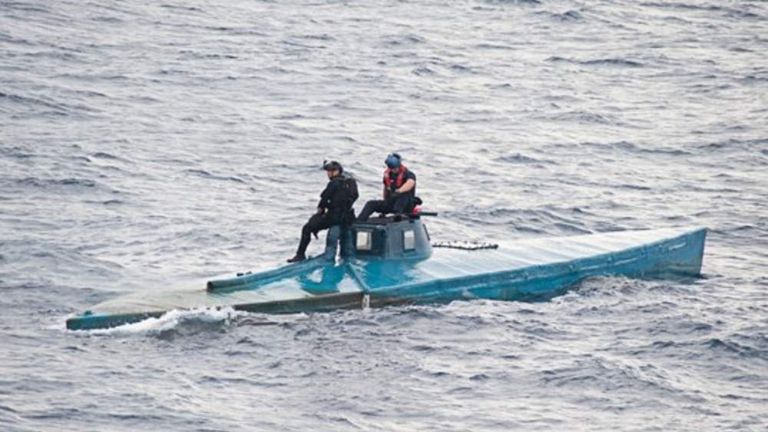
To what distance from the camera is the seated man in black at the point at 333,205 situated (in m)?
29.3

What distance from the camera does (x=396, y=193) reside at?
30406 mm

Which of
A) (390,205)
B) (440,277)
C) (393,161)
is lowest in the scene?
(440,277)

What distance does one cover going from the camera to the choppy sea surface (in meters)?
24.6

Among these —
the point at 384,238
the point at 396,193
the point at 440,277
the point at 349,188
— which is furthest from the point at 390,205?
the point at 440,277

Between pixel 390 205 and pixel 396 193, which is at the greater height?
pixel 396 193

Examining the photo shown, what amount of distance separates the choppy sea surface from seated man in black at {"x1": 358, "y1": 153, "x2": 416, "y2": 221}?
2.22 m

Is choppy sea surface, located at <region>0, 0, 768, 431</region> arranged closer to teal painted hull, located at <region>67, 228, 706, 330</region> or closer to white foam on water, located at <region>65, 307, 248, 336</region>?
white foam on water, located at <region>65, 307, 248, 336</region>

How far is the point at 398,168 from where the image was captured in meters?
30.3

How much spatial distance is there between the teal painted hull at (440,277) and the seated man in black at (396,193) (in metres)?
0.94

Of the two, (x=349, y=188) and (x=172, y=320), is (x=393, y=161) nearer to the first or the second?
(x=349, y=188)

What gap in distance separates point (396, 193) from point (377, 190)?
372 inches

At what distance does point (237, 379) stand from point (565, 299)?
767 centimetres

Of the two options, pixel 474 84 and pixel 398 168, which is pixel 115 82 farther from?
pixel 398 168

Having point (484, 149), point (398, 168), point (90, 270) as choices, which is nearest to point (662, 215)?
point (484, 149)
